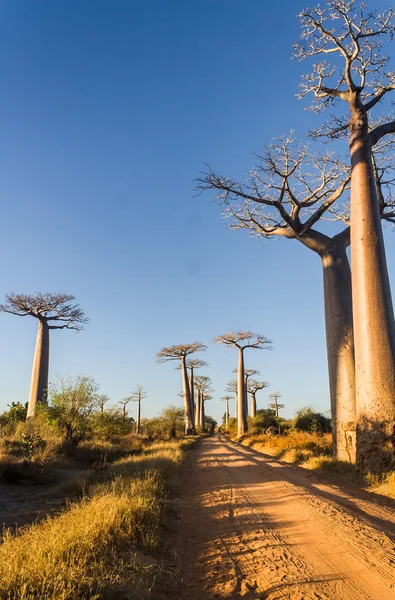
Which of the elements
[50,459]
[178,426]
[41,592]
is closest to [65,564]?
[41,592]

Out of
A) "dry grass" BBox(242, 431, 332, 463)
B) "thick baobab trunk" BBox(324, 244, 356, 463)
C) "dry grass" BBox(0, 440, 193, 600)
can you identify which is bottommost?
"dry grass" BBox(242, 431, 332, 463)

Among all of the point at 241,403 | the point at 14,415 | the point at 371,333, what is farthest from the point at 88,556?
the point at 241,403

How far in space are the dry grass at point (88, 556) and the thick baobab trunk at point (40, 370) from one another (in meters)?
13.3

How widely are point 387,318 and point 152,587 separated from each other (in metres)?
5.49

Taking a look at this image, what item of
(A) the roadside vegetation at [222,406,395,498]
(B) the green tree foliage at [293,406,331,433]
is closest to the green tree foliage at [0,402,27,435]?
(A) the roadside vegetation at [222,406,395,498]

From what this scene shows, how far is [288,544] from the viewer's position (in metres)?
3.34

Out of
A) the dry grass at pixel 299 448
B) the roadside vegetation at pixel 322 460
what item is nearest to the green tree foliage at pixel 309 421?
the roadside vegetation at pixel 322 460

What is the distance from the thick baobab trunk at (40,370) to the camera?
16547 millimetres

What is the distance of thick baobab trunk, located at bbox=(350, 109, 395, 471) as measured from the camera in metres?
6.20

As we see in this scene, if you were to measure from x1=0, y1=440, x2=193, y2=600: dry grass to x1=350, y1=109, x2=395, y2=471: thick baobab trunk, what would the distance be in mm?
3807

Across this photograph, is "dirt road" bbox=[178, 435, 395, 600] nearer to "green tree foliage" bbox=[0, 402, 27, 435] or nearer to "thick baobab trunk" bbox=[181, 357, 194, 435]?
"green tree foliage" bbox=[0, 402, 27, 435]

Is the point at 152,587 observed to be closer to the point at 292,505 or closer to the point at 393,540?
the point at 393,540

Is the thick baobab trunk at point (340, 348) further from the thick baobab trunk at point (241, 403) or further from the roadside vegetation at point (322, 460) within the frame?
the thick baobab trunk at point (241, 403)

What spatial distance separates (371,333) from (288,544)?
4.12 metres
